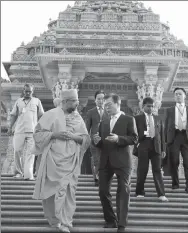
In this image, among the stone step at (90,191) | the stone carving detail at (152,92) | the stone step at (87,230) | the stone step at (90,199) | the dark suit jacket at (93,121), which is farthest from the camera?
the stone carving detail at (152,92)

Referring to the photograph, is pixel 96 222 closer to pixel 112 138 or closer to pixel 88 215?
pixel 88 215

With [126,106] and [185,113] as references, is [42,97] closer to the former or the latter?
[126,106]

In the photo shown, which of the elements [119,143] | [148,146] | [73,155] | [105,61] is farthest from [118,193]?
[105,61]

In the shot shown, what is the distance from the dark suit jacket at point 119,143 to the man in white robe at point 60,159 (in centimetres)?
26

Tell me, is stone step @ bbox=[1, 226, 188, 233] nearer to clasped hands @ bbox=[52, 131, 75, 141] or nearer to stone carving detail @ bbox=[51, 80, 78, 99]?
clasped hands @ bbox=[52, 131, 75, 141]

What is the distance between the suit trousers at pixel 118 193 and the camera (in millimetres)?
5223

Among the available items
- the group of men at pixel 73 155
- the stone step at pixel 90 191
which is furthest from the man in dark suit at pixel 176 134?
the group of men at pixel 73 155

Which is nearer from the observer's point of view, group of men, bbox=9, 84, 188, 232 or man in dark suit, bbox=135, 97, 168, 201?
group of men, bbox=9, 84, 188, 232

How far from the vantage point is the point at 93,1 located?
24.2 metres

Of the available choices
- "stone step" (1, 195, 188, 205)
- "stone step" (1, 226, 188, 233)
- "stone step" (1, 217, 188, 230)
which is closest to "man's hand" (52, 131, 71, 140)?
"stone step" (1, 226, 188, 233)

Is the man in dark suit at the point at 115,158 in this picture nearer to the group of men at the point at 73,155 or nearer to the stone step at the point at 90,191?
the group of men at the point at 73,155

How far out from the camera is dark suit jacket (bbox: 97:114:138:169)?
17.9 ft

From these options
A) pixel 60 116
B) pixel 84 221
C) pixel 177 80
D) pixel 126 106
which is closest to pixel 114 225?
pixel 84 221

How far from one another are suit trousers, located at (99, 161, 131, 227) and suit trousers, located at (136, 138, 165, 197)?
1.41 m
